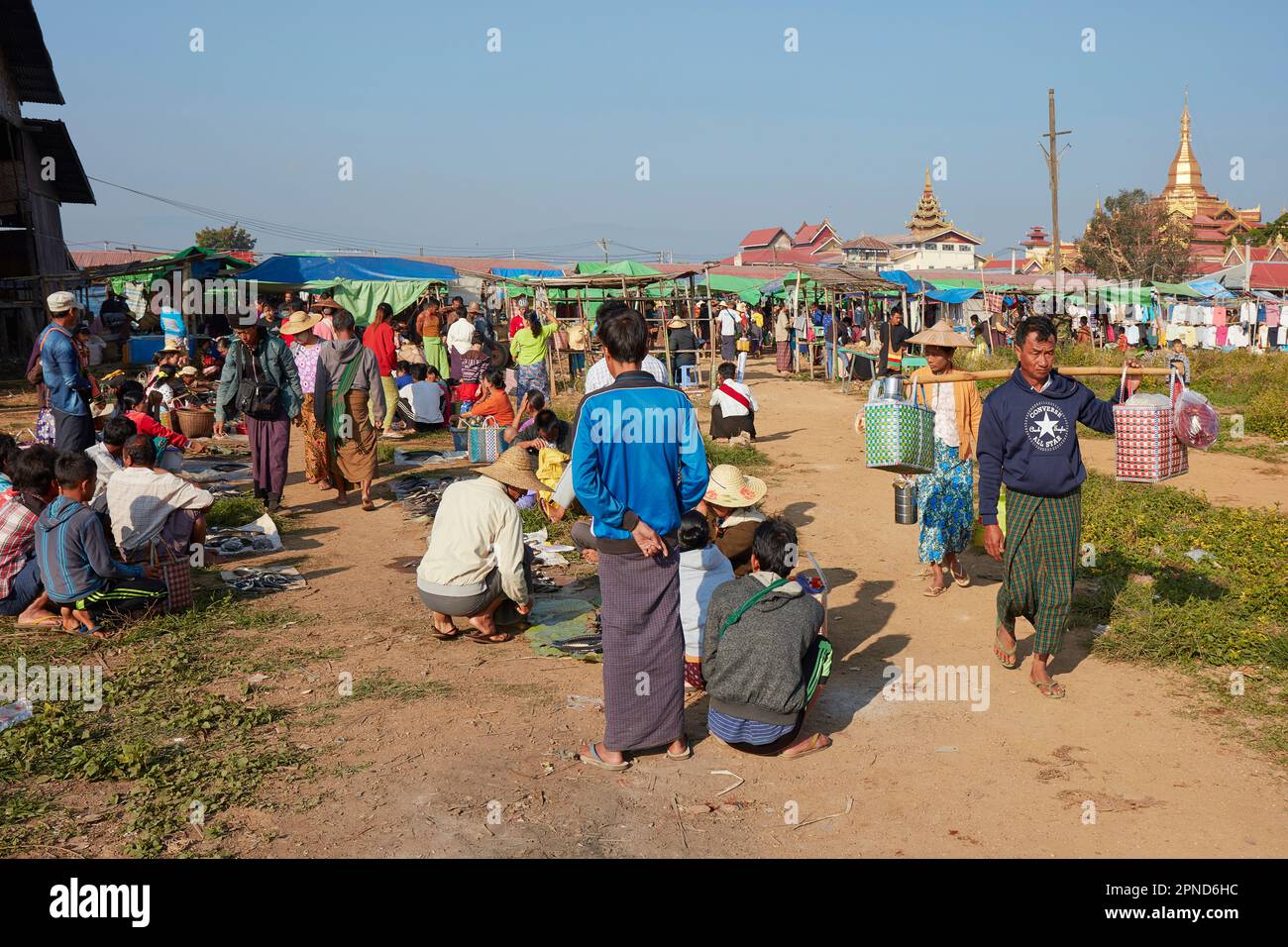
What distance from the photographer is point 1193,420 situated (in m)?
5.25

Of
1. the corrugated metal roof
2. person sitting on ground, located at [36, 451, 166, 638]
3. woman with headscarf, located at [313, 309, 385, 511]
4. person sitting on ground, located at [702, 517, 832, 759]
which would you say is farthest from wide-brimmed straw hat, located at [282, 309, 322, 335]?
the corrugated metal roof

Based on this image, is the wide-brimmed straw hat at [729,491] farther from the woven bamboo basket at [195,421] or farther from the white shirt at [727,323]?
the white shirt at [727,323]

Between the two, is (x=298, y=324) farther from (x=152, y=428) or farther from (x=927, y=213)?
(x=927, y=213)

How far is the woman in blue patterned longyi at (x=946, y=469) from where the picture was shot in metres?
6.75

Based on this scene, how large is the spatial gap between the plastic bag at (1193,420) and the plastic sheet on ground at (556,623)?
3227 mm

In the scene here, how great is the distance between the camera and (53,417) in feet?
26.3

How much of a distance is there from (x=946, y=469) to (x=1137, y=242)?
46.6 meters

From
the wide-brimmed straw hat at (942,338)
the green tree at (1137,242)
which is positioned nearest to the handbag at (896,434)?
the wide-brimmed straw hat at (942,338)

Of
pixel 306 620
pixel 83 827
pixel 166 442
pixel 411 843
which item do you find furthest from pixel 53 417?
pixel 411 843

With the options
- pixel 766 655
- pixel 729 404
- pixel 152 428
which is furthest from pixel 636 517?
pixel 729 404

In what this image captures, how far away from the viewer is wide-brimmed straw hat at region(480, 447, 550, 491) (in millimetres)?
5934

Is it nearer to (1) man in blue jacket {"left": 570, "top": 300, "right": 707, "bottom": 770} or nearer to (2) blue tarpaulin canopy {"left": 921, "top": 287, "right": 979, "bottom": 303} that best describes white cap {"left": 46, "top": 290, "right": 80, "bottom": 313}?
(1) man in blue jacket {"left": 570, "top": 300, "right": 707, "bottom": 770}

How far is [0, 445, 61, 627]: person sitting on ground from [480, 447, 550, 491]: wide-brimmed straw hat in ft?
8.54
